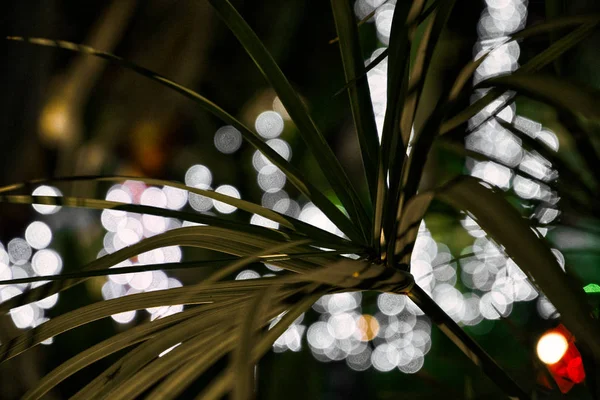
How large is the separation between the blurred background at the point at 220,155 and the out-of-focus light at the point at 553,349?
533 millimetres

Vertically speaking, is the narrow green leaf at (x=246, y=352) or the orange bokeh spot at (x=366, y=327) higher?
the orange bokeh spot at (x=366, y=327)

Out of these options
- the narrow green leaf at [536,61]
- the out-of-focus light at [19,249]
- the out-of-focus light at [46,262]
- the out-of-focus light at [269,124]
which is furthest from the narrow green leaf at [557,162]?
the out-of-focus light at [19,249]

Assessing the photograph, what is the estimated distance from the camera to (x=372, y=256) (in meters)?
0.46

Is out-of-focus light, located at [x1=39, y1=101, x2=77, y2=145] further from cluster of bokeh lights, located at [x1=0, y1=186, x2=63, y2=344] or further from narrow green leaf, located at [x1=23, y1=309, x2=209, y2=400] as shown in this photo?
narrow green leaf, located at [x1=23, y1=309, x2=209, y2=400]

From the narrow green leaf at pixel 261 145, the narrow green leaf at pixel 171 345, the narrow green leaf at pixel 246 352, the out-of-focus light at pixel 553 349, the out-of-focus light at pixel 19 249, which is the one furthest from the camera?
the out-of-focus light at pixel 19 249

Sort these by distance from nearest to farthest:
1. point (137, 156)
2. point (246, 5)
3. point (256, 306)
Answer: point (256, 306), point (246, 5), point (137, 156)

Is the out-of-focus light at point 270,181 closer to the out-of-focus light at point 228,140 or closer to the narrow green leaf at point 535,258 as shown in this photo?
the out-of-focus light at point 228,140

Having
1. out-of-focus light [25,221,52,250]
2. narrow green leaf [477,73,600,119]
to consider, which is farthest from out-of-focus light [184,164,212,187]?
narrow green leaf [477,73,600,119]

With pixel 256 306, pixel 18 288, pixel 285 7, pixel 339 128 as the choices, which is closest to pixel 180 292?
pixel 256 306

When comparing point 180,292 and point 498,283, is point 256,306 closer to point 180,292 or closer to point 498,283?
point 180,292

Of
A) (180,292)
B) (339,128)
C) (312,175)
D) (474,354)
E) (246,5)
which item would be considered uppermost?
(246,5)

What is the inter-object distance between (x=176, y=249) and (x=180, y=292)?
1.15m

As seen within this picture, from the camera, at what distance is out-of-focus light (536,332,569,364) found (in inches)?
26.6

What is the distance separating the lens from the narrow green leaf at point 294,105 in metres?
0.47
